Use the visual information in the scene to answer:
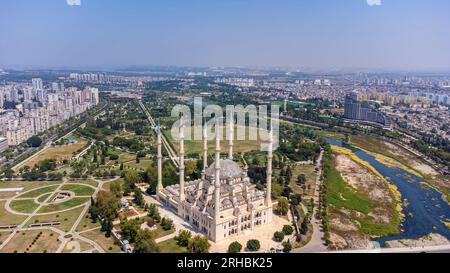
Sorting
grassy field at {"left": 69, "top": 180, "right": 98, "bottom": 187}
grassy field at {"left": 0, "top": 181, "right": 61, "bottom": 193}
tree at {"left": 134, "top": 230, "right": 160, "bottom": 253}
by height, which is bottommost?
grassy field at {"left": 0, "top": 181, "right": 61, "bottom": 193}

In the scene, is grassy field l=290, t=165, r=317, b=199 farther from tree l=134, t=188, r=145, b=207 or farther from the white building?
the white building

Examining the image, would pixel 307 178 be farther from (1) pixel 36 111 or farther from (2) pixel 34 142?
(1) pixel 36 111

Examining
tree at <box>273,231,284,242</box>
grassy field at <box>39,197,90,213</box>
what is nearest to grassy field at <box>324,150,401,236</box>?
tree at <box>273,231,284,242</box>

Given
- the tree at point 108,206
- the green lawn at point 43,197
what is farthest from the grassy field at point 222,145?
the tree at point 108,206

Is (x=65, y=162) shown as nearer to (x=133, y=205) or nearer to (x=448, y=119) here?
(x=133, y=205)

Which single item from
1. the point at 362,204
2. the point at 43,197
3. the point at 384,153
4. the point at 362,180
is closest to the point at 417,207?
the point at 362,204

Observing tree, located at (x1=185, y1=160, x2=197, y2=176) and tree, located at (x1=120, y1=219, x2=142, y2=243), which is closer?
tree, located at (x1=120, y1=219, x2=142, y2=243)
